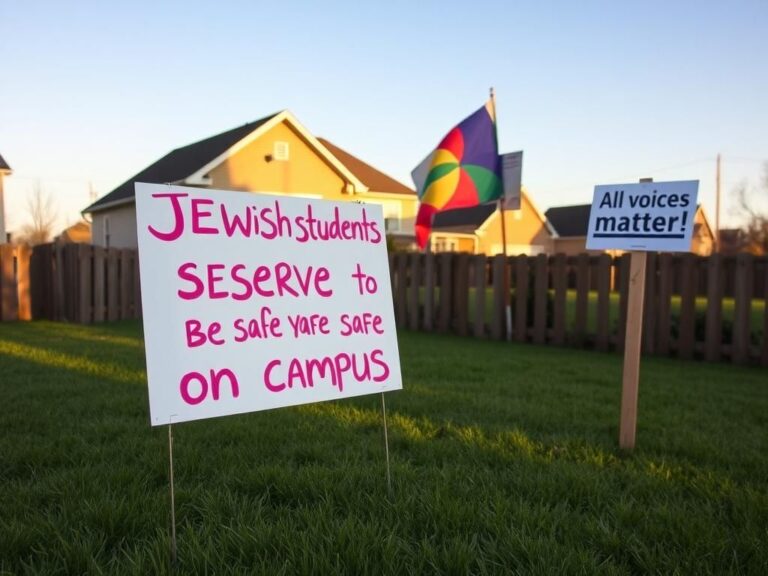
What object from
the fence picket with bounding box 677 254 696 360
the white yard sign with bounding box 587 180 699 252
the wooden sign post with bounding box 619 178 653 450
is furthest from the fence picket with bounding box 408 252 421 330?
the wooden sign post with bounding box 619 178 653 450

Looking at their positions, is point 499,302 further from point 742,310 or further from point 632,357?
point 632,357

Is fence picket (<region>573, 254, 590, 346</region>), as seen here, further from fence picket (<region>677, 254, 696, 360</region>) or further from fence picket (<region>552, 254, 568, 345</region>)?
fence picket (<region>677, 254, 696, 360</region>)

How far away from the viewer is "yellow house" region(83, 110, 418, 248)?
21.1 meters

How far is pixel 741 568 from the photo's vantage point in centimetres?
228

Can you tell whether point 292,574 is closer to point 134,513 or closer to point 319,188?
point 134,513

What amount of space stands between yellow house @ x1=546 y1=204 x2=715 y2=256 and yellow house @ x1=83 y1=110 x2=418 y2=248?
71.0 feet

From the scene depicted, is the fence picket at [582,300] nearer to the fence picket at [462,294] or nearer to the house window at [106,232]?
the fence picket at [462,294]

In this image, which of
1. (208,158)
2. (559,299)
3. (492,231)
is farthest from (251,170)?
(492,231)

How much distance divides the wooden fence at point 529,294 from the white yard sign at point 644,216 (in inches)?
197

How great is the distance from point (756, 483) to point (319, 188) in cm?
2132

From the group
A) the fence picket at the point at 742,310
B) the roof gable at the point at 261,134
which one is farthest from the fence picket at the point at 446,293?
the roof gable at the point at 261,134

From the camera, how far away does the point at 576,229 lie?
42.0m

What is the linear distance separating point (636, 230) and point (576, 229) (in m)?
40.3

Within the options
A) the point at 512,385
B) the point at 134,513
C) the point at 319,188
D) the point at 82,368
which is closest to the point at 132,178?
the point at 319,188
